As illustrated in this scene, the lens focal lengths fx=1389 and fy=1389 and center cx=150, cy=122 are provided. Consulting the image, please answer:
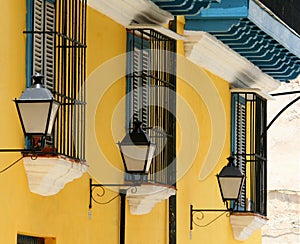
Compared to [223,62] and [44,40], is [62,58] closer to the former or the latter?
[44,40]

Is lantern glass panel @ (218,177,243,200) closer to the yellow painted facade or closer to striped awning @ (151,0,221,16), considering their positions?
the yellow painted facade

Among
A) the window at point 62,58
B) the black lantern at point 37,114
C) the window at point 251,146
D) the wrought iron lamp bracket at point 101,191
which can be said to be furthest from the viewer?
the window at point 251,146

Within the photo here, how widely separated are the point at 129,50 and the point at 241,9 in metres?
1.63

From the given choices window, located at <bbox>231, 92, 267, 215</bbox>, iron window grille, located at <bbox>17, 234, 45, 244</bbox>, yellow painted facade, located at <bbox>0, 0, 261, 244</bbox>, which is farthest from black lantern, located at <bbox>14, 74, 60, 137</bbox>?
window, located at <bbox>231, 92, 267, 215</bbox>

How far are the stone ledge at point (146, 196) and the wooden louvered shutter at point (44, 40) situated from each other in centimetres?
211

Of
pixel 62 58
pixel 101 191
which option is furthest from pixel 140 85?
pixel 62 58

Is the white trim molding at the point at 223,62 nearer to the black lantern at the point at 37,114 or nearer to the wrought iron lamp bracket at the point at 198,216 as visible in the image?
the wrought iron lamp bracket at the point at 198,216

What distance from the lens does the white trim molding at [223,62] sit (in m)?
15.0

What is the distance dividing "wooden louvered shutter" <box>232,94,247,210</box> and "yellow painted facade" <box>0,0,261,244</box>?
240 mm

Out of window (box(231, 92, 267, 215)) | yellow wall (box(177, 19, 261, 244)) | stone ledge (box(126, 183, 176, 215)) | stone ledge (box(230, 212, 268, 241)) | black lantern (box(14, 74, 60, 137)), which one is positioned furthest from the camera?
window (box(231, 92, 267, 215))

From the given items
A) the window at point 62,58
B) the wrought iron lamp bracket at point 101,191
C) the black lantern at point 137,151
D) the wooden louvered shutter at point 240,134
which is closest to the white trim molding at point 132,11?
the window at point 62,58

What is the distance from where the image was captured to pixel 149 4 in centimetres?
1312

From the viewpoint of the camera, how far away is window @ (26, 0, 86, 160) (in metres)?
10.7

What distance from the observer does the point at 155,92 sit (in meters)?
13.6
